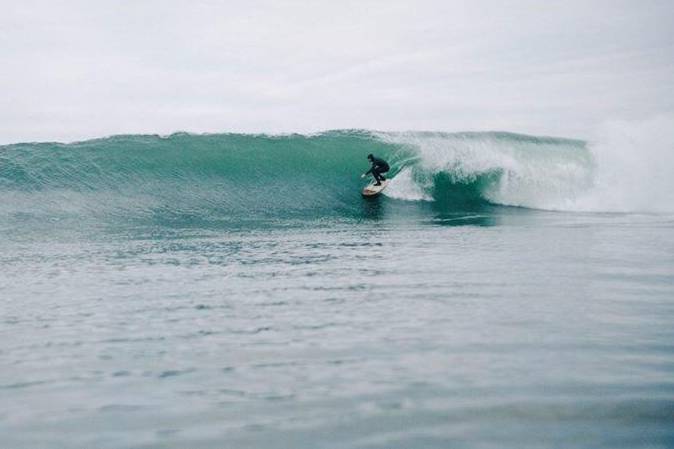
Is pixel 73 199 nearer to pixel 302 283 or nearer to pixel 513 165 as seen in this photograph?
pixel 302 283

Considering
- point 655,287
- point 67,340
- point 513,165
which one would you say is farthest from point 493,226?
point 67,340

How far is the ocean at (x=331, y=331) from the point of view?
276 centimetres

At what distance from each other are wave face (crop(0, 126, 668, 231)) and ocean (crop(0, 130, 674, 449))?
0.82 metres

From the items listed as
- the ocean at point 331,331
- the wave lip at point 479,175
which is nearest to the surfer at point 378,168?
the wave lip at point 479,175

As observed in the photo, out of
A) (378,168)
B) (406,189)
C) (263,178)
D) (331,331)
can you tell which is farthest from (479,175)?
(331,331)

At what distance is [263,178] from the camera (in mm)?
19266

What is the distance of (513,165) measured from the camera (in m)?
20.7

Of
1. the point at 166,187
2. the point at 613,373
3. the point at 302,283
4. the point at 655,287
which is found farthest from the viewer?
the point at 166,187

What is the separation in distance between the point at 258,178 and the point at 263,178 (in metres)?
0.17

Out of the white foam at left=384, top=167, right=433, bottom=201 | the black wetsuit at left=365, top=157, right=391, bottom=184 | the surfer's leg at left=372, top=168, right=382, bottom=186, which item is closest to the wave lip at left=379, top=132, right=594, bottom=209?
the white foam at left=384, top=167, right=433, bottom=201

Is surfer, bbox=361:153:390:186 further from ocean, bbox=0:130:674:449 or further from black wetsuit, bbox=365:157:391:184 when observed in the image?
ocean, bbox=0:130:674:449

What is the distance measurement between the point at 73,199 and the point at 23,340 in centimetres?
1144

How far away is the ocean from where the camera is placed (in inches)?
109

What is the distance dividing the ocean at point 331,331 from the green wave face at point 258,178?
0.66 meters
